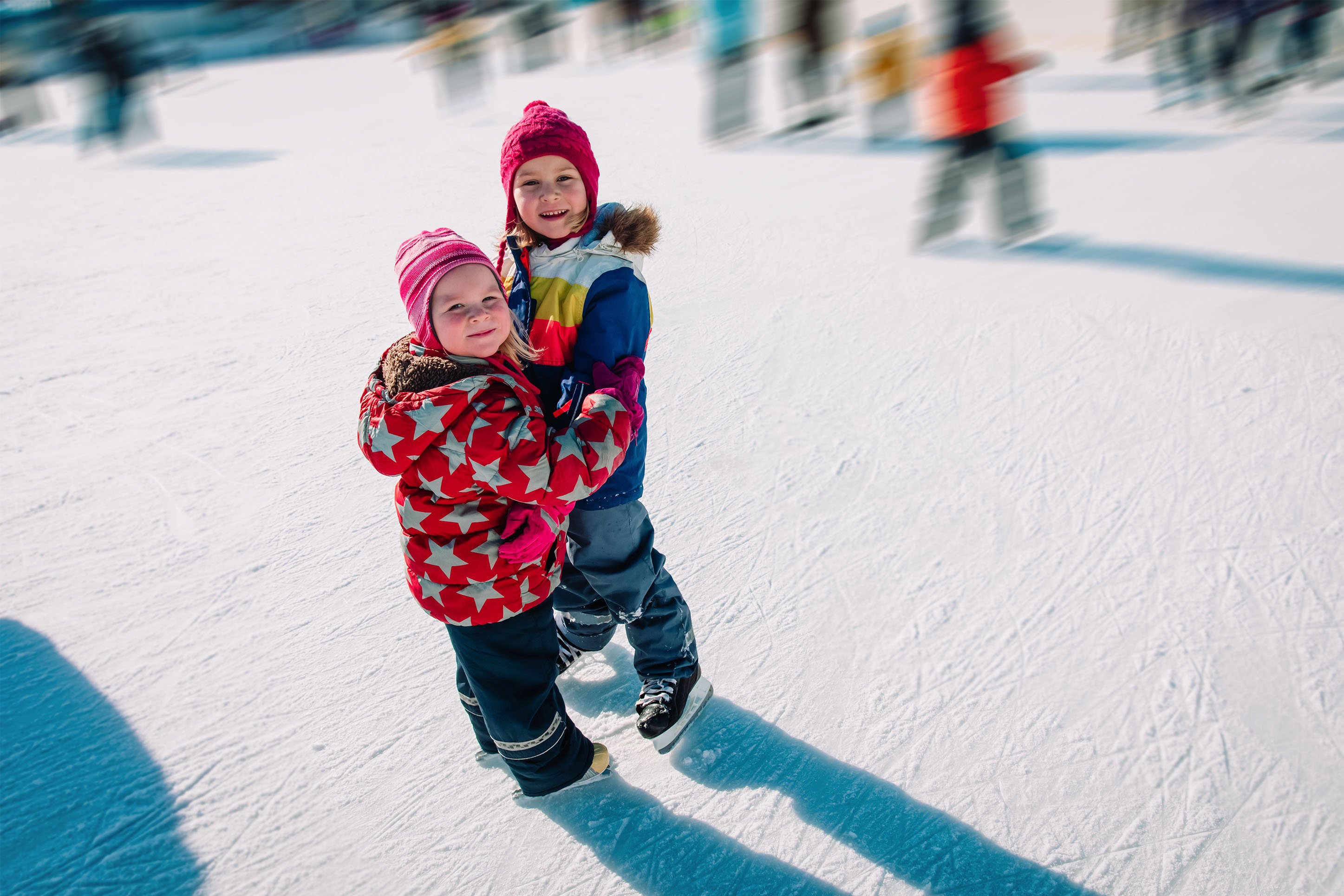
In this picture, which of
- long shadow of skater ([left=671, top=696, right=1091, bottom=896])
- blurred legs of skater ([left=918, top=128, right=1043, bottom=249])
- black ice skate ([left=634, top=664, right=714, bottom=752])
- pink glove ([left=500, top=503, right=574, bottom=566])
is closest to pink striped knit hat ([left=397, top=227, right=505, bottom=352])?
pink glove ([left=500, top=503, right=574, bottom=566])

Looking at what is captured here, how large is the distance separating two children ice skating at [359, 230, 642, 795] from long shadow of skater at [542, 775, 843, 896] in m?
0.22

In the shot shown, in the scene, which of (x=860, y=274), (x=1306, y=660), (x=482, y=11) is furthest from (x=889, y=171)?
(x=1306, y=660)

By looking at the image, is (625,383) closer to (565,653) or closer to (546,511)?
(546,511)

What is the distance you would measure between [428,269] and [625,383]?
12.1 inches

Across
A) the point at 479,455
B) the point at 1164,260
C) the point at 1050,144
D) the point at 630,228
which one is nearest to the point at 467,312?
the point at 479,455

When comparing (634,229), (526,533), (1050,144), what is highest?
(634,229)

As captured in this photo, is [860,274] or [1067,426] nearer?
[1067,426]

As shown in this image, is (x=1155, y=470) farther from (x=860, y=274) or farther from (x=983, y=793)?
(x=860, y=274)

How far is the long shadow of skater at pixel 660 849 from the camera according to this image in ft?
4.66

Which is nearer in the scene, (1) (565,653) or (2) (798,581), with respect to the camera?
(1) (565,653)

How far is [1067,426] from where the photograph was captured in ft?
8.18

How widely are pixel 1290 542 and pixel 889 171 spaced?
3343 mm

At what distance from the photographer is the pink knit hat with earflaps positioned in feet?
4.41

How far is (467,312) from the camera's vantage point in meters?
1.20
